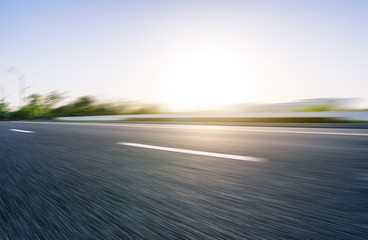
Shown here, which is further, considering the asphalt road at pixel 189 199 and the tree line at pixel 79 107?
the tree line at pixel 79 107

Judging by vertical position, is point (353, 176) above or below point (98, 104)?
below

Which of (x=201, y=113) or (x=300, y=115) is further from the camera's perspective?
(x=201, y=113)

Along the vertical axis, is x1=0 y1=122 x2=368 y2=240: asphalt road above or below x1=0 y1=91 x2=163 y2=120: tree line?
below

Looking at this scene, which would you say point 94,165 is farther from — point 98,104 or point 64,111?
point 64,111

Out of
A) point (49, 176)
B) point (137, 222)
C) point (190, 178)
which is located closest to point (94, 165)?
point (49, 176)

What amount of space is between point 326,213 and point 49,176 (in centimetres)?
224

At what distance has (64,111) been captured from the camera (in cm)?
3891

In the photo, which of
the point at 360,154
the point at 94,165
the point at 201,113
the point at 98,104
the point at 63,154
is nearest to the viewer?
the point at 94,165

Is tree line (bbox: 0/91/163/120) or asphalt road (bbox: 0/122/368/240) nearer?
asphalt road (bbox: 0/122/368/240)

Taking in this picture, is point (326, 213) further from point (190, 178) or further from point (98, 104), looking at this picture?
point (98, 104)

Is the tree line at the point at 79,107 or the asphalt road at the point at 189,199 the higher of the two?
the tree line at the point at 79,107

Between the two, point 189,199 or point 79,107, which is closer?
point 189,199

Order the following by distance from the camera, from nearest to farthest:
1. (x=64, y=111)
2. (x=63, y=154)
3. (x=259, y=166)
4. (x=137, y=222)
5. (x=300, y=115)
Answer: (x=137, y=222), (x=259, y=166), (x=63, y=154), (x=300, y=115), (x=64, y=111)

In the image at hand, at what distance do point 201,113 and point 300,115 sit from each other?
7.17 m
